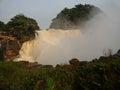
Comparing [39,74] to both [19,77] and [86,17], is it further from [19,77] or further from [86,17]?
[86,17]

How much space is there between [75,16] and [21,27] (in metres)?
13.9

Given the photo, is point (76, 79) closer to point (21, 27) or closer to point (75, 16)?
point (21, 27)

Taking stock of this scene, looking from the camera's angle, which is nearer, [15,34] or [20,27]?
[15,34]

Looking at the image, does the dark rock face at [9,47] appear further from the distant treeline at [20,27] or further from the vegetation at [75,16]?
the vegetation at [75,16]

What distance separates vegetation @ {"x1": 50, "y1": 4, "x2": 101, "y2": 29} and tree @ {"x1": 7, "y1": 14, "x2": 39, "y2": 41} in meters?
9.51

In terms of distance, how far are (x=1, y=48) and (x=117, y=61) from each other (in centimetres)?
3387

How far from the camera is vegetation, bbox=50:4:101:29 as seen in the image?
58781 mm

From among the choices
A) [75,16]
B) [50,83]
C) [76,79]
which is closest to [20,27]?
[75,16]

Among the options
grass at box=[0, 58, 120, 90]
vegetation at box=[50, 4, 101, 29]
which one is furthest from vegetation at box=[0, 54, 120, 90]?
vegetation at box=[50, 4, 101, 29]

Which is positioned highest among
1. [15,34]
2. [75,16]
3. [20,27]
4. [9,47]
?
[75,16]

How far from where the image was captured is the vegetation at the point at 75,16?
58.8 meters

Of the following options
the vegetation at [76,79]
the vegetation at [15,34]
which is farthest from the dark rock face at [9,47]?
the vegetation at [76,79]

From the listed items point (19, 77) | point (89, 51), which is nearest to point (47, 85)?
point (19, 77)

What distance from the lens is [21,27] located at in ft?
160
